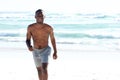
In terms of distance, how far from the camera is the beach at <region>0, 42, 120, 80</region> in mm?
9172

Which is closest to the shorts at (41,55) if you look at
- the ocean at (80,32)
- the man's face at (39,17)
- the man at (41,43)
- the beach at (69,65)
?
the man at (41,43)

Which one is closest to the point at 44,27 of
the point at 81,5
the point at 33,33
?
the point at 33,33

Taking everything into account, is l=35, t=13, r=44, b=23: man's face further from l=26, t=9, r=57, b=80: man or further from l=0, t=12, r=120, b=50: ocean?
A: l=0, t=12, r=120, b=50: ocean

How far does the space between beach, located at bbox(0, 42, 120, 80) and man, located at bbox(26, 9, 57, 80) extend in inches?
86.0

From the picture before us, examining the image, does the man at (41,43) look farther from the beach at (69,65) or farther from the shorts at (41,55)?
the beach at (69,65)

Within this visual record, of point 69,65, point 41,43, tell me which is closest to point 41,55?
point 41,43

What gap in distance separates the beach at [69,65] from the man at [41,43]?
2.18m

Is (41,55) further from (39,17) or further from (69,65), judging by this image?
(69,65)

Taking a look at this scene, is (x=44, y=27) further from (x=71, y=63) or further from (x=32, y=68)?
(x=71, y=63)

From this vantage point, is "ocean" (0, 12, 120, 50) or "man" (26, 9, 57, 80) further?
"ocean" (0, 12, 120, 50)

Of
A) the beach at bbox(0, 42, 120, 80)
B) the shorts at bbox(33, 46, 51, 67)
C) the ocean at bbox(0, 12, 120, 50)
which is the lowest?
the ocean at bbox(0, 12, 120, 50)

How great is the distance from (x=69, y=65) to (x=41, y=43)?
13.9 ft

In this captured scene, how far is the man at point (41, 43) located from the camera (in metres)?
6.70

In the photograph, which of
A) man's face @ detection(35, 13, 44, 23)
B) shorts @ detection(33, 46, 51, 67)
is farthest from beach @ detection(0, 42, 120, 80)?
man's face @ detection(35, 13, 44, 23)
